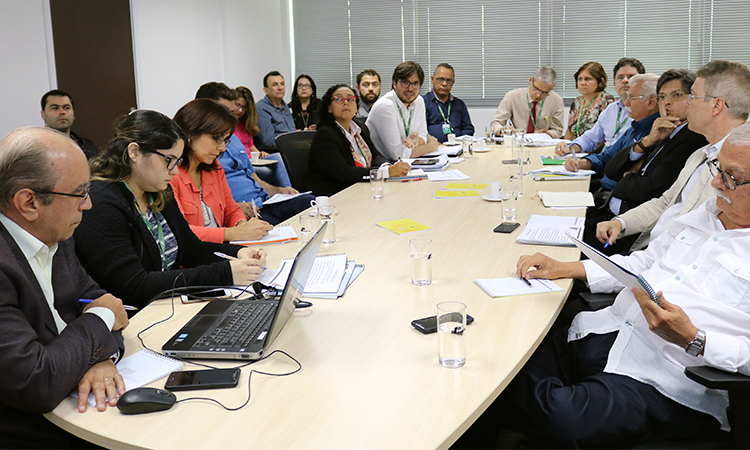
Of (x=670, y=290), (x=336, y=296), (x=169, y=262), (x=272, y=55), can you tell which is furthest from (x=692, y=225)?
(x=272, y=55)

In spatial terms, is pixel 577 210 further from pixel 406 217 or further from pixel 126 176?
pixel 126 176

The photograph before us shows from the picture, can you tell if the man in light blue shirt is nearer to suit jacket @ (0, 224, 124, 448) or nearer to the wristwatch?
suit jacket @ (0, 224, 124, 448)

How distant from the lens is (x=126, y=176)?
2018 mm

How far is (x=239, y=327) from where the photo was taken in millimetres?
1530

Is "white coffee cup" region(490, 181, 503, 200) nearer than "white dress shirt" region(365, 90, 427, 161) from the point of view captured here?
Yes

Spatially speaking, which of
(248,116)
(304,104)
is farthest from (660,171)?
(304,104)

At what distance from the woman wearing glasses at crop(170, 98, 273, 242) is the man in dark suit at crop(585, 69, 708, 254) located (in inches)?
75.5

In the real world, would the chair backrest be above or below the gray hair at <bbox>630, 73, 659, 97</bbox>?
below

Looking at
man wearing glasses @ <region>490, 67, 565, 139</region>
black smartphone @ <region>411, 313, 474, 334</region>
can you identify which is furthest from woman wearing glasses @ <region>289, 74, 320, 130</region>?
black smartphone @ <region>411, 313, 474, 334</region>

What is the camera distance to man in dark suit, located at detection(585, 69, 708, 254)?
2.95 meters

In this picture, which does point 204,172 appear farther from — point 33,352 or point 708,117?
point 708,117

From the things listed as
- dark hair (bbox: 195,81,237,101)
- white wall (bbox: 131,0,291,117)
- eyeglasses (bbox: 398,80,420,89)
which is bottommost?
dark hair (bbox: 195,81,237,101)

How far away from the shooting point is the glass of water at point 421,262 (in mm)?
1883

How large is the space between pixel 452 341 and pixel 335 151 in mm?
2812
